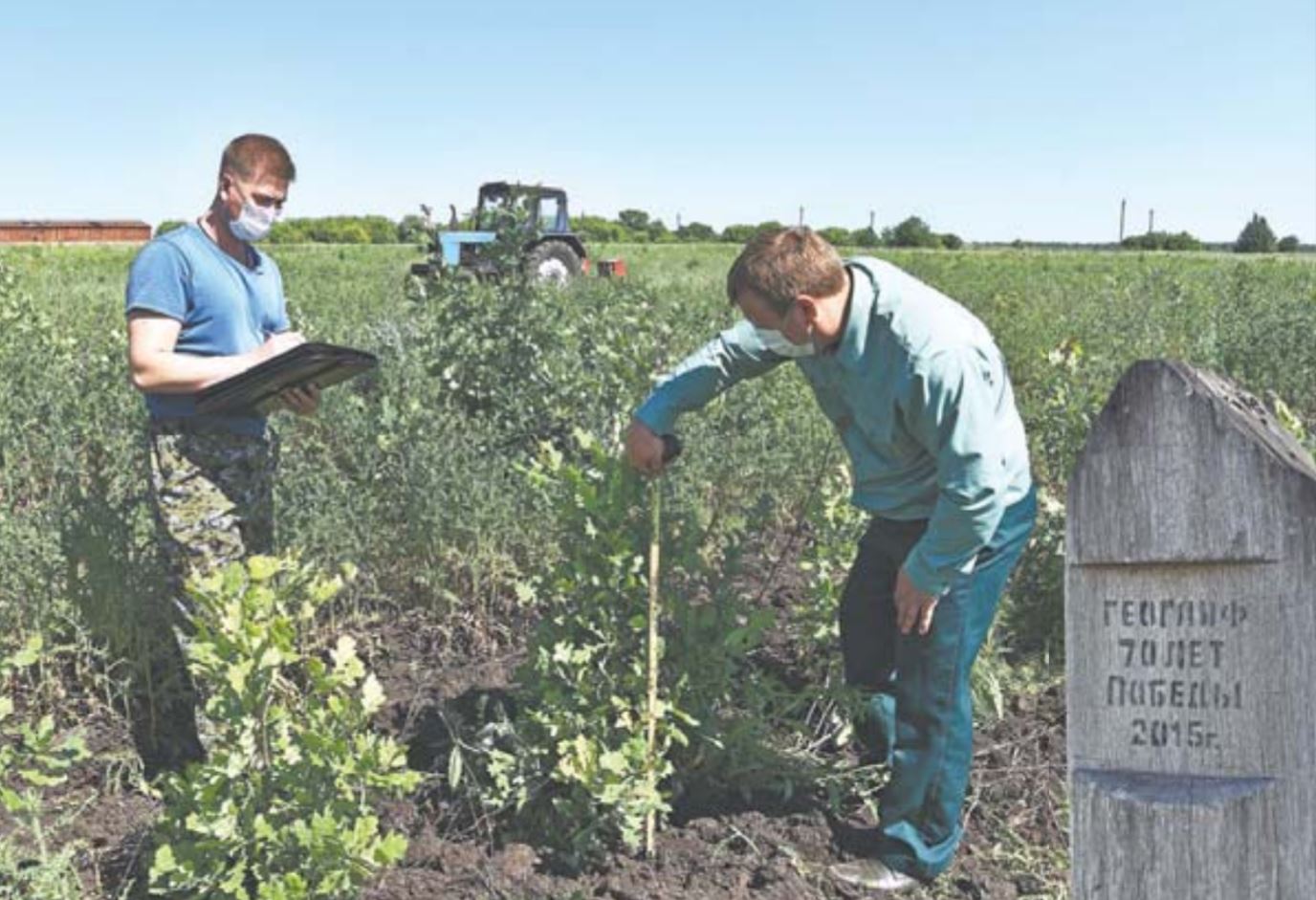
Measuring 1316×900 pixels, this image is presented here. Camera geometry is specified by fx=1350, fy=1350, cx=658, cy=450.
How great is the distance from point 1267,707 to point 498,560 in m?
3.45

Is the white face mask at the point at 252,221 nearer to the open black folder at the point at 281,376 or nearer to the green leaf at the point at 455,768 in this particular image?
the open black folder at the point at 281,376

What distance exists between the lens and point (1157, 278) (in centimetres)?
1250

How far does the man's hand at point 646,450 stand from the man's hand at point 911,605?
2.04ft

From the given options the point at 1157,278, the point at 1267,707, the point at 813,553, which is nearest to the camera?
the point at 1267,707

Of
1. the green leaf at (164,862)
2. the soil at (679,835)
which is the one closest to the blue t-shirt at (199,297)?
the soil at (679,835)

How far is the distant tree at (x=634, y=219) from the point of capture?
69.4m

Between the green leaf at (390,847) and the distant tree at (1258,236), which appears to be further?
the distant tree at (1258,236)

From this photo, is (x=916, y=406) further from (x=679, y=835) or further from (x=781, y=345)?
(x=679, y=835)

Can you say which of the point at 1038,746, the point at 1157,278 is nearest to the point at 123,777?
the point at 1038,746

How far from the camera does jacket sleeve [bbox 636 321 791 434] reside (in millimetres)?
3266

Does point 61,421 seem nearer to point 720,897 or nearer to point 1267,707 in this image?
point 720,897

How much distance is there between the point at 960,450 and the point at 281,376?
1.62 m

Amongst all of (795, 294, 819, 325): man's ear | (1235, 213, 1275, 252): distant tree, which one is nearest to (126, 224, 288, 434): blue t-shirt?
(795, 294, 819, 325): man's ear

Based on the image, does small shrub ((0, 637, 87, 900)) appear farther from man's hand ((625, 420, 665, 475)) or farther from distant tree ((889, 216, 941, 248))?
distant tree ((889, 216, 941, 248))
